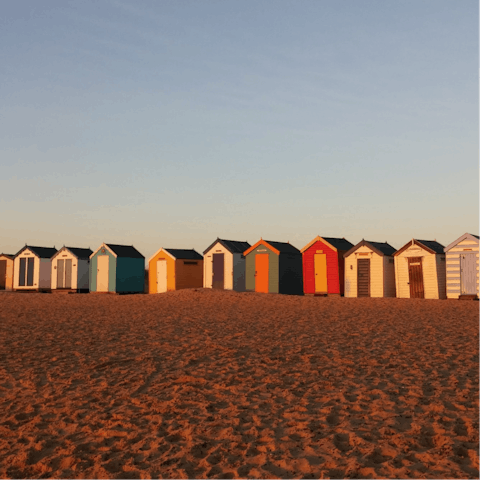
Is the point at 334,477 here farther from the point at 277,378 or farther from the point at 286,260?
the point at 286,260

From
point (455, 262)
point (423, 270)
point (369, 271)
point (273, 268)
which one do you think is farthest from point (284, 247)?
point (455, 262)

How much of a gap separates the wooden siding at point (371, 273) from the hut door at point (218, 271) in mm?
7630

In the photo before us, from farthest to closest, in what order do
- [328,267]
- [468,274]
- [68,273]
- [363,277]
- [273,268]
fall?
[68,273] → [273,268] → [328,267] → [363,277] → [468,274]

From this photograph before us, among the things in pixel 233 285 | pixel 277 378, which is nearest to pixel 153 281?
pixel 233 285

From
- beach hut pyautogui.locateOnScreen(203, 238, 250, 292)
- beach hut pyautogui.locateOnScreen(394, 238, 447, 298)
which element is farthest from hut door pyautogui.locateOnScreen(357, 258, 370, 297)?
beach hut pyautogui.locateOnScreen(203, 238, 250, 292)

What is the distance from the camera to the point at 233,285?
30.6m

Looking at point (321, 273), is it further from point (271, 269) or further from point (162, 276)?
point (162, 276)

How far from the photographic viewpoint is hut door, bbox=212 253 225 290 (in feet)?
102

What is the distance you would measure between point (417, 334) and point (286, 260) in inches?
645

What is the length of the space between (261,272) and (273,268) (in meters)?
0.84

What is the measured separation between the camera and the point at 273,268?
29.4 m

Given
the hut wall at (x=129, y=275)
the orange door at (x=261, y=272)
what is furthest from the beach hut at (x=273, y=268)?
the hut wall at (x=129, y=275)

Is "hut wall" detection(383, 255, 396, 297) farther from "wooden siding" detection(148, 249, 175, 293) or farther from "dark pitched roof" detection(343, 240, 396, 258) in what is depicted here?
"wooden siding" detection(148, 249, 175, 293)

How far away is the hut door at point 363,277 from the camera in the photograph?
88.1ft
